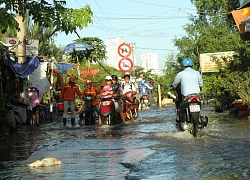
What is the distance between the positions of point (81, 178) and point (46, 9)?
344cm

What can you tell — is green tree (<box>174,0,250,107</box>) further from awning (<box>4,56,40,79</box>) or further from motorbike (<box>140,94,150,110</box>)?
awning (<box>4,56,40,79</box>)

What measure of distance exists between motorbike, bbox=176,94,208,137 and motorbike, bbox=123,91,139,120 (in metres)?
7.13

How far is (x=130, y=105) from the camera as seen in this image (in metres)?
18.7

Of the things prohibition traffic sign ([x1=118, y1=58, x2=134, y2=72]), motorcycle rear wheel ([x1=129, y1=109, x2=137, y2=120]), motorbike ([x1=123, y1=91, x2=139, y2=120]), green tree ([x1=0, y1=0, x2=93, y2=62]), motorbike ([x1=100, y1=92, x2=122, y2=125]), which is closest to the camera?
green tree ([x1=0, y1=0, x2=93, y2=62])

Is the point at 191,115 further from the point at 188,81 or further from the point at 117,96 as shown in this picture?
the point at 117,96

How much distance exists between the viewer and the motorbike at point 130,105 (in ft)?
A: 60.4

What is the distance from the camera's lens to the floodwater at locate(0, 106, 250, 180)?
6.61 metres

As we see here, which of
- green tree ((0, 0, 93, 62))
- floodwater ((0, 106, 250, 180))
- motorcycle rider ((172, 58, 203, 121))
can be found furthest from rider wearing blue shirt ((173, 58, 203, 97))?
green tree ((0, 0, 93, 62))

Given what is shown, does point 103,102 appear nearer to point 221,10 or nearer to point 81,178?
point 81,178

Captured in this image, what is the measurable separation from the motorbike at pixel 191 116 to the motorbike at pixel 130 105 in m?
7.13

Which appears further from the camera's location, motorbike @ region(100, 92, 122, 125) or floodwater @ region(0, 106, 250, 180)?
motorbike @ region(100, 92, 122, 125)

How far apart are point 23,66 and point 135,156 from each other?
10654 millimetres

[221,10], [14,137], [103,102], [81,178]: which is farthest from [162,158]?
[221,10]

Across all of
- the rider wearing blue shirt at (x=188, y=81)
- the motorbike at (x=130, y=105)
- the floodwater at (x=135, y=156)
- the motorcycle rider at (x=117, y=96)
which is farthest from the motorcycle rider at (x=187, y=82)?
the motorbike at (x=130, y=105)
